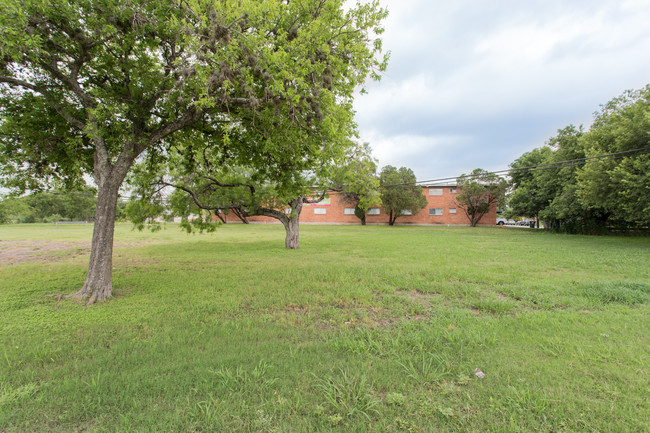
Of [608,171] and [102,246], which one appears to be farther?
[608,171]

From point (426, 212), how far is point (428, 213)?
36cm

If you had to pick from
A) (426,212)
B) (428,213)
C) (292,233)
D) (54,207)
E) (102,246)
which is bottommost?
(292,233)

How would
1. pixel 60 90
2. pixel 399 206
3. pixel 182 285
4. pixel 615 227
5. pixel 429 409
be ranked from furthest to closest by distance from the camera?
pixel 399 206, pixel 615 227, pixel 182 285, pixel 60 90, pixel 429 409

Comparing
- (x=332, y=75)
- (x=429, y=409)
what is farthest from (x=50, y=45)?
(x=429, y=409)

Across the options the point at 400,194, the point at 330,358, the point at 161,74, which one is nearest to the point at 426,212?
the point at 400,194

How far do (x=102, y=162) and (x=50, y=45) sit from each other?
2.40 metres

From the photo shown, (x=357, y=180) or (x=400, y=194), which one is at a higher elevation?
(x=400, y=194)

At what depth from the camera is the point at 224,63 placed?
5.14m

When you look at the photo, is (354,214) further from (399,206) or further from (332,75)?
(332,75)

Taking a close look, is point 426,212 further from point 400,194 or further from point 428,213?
point 400,194

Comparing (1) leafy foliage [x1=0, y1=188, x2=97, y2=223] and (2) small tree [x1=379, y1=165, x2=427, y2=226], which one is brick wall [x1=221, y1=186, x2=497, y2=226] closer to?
(2) small tree [x1=379, y1=165, x2=427, y2=226]

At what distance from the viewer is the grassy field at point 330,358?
2342mm

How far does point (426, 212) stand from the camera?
45781 millimetres

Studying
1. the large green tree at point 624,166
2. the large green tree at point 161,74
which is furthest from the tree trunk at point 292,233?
the large green tree at point 624,166
